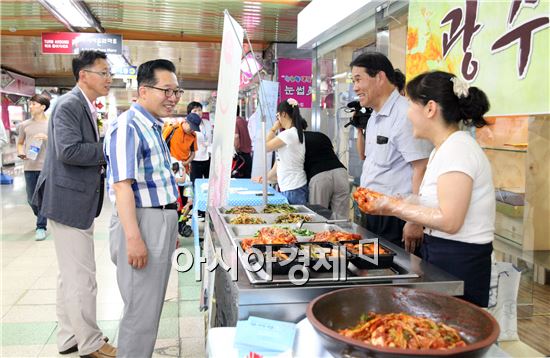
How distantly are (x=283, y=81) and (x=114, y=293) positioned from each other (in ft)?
18.0

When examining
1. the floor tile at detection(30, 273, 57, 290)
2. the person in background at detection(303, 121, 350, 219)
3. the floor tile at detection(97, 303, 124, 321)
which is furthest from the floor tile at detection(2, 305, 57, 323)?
the person in background at detection(303, 121, 350, 219)

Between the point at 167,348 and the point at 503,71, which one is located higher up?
the point at 503,71

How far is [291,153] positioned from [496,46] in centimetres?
221

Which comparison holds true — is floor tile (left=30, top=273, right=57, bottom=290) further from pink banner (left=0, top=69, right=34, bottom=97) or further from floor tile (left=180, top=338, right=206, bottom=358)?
pink banner (left=0, top=69, right=34, bottom=97)

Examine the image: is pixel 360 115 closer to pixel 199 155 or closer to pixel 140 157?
pixel 140 157

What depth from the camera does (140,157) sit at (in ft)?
7.48

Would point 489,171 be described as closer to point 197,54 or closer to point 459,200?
point 459,200

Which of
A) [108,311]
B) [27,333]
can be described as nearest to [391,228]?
[108,311]

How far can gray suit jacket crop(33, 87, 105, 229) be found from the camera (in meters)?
2.76

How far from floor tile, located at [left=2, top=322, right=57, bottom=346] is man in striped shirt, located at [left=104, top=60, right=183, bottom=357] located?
1299 mm

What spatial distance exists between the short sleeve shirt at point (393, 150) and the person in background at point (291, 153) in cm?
152

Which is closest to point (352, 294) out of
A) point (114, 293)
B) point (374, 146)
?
point (374, 146)

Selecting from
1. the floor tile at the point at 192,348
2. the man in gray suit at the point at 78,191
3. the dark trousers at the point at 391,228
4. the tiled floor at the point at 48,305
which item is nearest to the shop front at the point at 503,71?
the dark trousers at the point at 391,228

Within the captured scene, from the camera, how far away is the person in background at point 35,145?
20.4 ft
